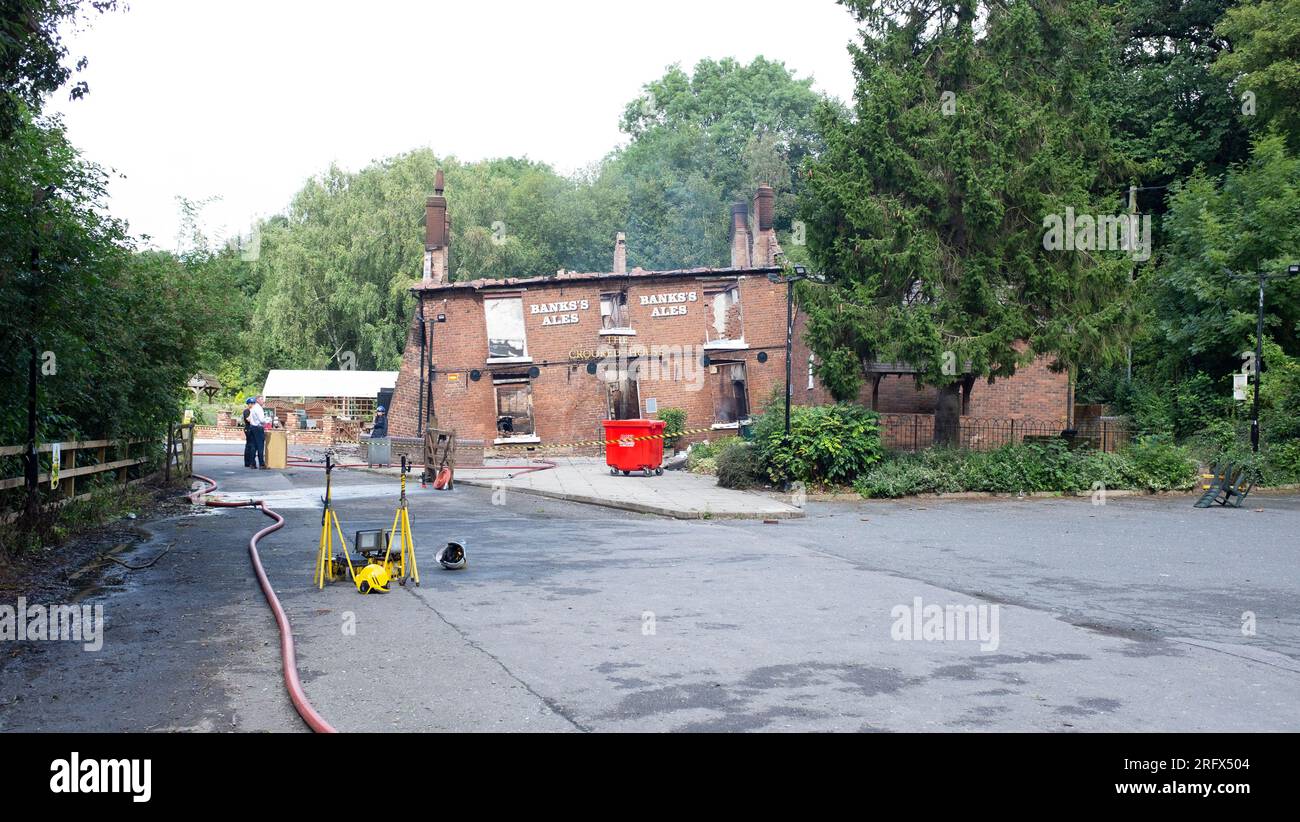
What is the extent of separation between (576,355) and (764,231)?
9.19 metres

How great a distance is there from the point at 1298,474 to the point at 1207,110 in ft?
68.7

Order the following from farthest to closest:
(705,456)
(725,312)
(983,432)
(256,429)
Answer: (725,312) < (705,456) < (256,429) < (983,432)

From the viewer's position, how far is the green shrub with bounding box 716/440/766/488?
25.9 m

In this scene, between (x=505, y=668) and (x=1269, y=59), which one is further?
(x=1269, y=59)

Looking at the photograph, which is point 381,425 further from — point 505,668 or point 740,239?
point 505,668

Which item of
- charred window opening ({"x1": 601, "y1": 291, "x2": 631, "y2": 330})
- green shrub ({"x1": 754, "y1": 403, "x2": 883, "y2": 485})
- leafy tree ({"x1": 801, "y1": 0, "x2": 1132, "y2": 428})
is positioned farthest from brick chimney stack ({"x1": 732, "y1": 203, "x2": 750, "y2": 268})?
green shrub ({"x1": 754, "y1": 403, "x2": 883, "y2": 485})

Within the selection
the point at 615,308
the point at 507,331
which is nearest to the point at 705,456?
the point at 615,308

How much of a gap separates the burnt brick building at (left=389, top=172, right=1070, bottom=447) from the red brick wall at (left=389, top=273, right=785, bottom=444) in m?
0.04

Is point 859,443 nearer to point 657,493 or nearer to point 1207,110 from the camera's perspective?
point 657,493

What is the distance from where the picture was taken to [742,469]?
25984mm

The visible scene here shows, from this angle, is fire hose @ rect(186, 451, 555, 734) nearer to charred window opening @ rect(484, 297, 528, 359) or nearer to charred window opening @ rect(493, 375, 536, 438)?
charred window opening @ rect(493, 375, 536, 438)

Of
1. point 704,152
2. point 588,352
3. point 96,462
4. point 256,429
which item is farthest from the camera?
point 704,152
